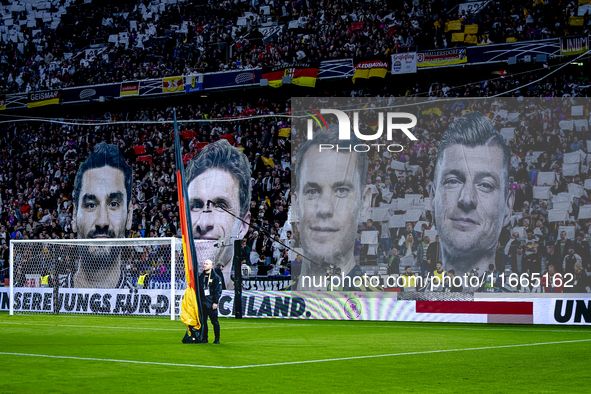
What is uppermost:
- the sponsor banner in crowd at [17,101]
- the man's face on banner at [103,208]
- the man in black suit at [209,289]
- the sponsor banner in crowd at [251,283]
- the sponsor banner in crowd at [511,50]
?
the sponsor banner in crowd at [511,50]

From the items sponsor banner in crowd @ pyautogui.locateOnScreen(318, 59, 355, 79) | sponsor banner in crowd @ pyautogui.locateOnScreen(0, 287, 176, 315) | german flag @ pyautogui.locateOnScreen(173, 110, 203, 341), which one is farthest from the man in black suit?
sponsor banner in crowd @ pyautogui.locateOnScreen(318, 59, 355, 79)

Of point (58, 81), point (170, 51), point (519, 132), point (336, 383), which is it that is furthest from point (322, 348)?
point (58, 81)

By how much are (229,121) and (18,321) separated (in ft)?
44.4

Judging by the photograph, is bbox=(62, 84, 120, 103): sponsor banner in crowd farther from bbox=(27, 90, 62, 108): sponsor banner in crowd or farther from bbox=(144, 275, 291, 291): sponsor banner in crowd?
bbox=(144, 275, 291, 291): sponsor banner in crowd

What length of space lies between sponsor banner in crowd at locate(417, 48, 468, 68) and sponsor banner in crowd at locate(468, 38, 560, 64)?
1.11 ft

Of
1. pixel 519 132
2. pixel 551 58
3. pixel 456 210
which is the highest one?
pixel 551 58

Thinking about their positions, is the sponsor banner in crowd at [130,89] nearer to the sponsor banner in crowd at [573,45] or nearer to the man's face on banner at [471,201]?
the man's face on banner at [471,201]

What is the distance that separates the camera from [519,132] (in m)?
23.8

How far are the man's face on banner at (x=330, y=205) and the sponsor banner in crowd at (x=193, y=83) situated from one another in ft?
33.3

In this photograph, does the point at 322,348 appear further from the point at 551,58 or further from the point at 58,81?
the point at 58,81

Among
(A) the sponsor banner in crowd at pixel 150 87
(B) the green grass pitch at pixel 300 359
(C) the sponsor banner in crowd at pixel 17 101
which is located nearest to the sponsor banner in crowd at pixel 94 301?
(B) the green grass pitch at pixel 300 359

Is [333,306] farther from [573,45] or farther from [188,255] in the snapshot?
[573,45]

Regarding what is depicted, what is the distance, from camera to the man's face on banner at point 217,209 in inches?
1063

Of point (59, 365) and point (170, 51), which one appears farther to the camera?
point (170, 51)
